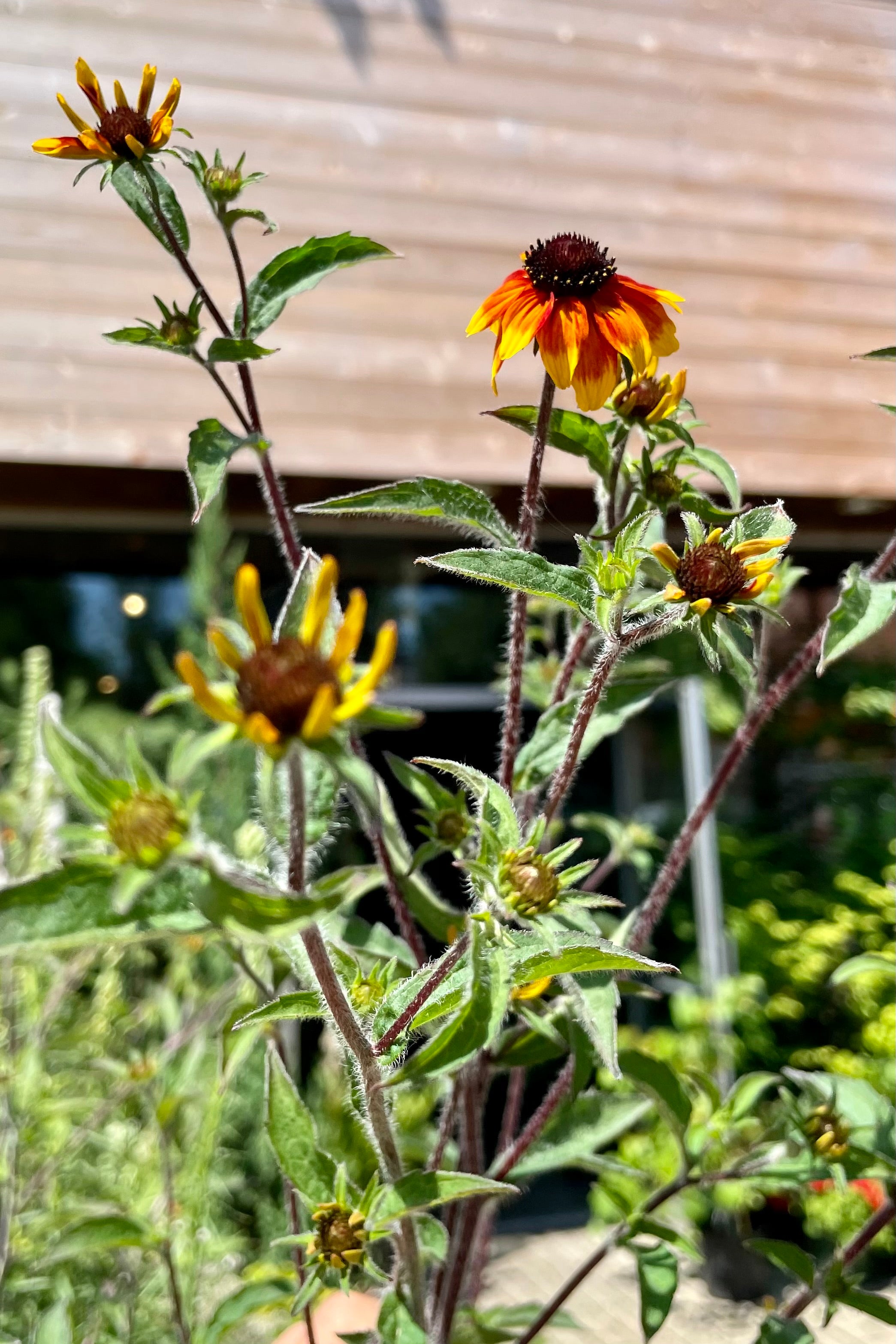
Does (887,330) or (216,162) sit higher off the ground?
(887,330)

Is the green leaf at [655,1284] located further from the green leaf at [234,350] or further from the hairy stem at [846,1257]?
the green leaf at [234,350]

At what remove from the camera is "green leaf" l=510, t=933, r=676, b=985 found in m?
0.30

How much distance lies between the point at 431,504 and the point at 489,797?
0.13 m

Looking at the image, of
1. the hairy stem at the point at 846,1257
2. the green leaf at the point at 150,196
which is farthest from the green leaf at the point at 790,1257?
the green leaf at the point at 150,196

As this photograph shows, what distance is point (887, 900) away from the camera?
238 centimetres

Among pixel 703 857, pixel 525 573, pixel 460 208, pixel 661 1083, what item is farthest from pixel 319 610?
pixel 703 857

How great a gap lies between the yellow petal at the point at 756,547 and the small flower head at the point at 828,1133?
1.17 ft

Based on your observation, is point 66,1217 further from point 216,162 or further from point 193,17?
point 193,17

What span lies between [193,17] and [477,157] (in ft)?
2.07

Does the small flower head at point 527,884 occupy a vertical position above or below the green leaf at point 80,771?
below

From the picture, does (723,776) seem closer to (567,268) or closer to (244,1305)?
(567,268)

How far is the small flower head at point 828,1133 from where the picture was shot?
0.52 meters

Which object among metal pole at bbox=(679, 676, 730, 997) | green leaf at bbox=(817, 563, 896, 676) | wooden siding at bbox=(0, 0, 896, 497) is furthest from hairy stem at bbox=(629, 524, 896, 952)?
metal pole at bbox=(679, 676, 730, 997)

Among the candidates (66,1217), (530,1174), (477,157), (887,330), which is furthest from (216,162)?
(887,330)
